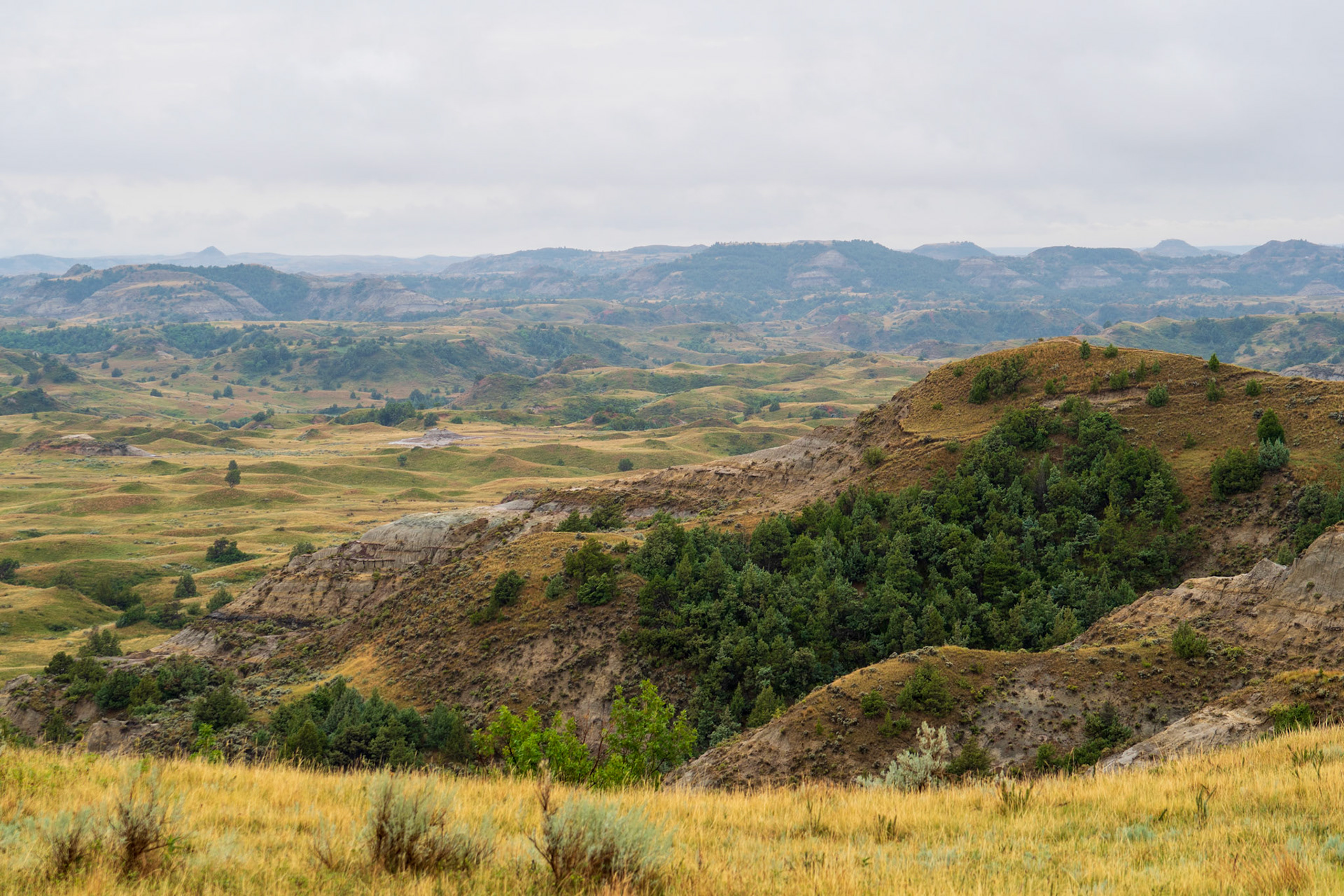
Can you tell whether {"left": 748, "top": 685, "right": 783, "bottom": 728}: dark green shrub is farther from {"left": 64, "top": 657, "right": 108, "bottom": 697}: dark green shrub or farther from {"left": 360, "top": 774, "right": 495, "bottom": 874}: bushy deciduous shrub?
{"left": 64, "top": 657, "right": 108, "bottom": 697}: dark green shrub

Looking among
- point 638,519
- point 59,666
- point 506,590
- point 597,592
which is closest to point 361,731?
point 506,590

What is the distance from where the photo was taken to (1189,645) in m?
35.4

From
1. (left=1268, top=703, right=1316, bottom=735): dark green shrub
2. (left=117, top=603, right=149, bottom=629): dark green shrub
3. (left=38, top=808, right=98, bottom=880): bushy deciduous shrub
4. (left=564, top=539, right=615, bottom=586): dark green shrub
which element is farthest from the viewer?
(left=117, top=603, right=149, bottom=629): dark green shrub

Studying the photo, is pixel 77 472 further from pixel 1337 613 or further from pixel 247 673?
pixel 1337 613

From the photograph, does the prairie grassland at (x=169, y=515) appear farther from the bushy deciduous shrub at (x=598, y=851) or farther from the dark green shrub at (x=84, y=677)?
the bushy deciduous shrub at (x=598, y=851)

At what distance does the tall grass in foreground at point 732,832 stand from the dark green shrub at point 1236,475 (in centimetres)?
4455

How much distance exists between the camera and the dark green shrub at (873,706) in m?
34.9

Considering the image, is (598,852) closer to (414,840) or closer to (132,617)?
(414,840)

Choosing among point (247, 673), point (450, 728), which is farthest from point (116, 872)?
point (247, 673)

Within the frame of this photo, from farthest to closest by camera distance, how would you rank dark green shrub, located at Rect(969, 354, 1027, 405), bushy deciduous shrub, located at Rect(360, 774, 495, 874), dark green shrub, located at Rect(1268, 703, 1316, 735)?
dark green shrub, located at Rect(969, 354, 1027, 405), dark green shrub, located at Rect(1268, 703, 1316, 735), bushy deciduous shrub, located at Rect(360, 774, 495, 874)

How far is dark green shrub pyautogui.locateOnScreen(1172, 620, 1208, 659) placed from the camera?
1390 inches

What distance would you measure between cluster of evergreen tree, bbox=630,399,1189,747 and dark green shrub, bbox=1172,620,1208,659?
7749mm

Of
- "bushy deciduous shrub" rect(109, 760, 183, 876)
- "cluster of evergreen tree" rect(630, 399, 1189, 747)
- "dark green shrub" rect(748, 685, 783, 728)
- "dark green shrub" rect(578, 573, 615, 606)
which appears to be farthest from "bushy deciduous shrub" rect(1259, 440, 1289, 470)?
"bushy deciduous shrub" rect(109, 760, 183, 876)

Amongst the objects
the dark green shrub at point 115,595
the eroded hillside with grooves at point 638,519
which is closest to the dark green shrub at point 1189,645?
the eroded hillside with grooves at point 638,519
